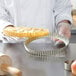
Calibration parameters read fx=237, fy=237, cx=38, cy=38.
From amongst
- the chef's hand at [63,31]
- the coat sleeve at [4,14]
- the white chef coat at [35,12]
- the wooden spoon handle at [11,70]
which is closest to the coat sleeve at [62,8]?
the white chef coat at [35,12]

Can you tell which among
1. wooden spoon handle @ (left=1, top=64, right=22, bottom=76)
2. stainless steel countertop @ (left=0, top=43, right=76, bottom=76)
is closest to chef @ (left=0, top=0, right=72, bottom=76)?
stainless steel countertop @ (left=0, top=43, right=76, bottom=76)

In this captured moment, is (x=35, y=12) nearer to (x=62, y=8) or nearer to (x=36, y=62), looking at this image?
(x=62, y=8)

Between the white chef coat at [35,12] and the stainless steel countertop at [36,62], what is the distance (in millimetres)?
331

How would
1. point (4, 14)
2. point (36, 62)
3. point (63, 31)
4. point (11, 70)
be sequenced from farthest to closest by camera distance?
1. point (4, 14)
2. point (63, 31)
3. point (36, 62)
4. point (11, 70)

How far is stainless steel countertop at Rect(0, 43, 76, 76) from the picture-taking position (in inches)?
29.9

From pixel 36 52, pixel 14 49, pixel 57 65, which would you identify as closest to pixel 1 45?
pixel 14 49

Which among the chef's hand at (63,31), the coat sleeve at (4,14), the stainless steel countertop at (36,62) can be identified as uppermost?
the coat sleeve at (4,14)

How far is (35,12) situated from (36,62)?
1.72 ft

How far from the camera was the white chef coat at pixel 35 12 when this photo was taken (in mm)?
1299

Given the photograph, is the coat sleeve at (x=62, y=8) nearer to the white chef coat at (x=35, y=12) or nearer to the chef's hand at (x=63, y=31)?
the white chef coat at (x=35, y=12)

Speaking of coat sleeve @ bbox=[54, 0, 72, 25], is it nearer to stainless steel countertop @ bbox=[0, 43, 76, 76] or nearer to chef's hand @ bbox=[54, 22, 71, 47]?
chef's hand @ bbox=[54, 22, 71, 47]

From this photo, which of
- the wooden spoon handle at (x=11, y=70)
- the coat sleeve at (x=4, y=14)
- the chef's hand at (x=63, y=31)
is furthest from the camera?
the coat sleeve at (x=4, y=14)

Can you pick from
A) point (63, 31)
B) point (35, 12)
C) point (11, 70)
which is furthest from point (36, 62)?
point (35, 12)

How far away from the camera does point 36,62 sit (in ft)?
2.77
